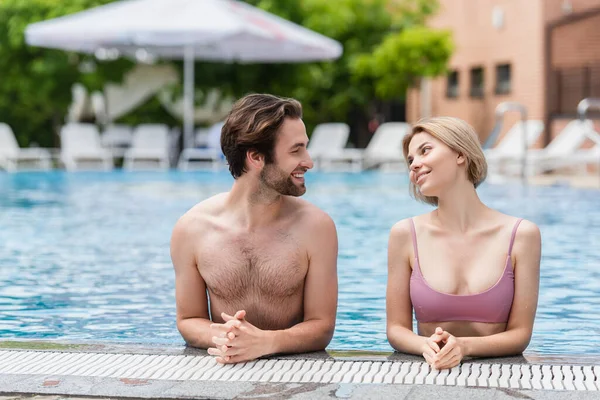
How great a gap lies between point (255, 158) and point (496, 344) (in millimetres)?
1013

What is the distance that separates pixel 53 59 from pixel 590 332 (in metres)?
18.5

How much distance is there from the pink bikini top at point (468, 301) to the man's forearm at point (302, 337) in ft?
1.15

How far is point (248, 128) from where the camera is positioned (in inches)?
139

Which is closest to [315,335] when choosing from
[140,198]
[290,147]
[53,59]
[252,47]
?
[290,147]

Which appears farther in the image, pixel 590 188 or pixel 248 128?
pixel 590 188

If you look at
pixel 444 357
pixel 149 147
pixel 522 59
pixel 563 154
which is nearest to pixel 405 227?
pixel 444 357

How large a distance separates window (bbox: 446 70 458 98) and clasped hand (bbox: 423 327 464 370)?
25.8 m

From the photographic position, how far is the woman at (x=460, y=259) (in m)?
3.51

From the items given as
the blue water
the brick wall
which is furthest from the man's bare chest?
the brick wall

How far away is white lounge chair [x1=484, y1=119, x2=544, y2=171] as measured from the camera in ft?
58.0

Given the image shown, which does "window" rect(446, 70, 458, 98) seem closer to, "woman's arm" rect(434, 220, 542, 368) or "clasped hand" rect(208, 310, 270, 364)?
"woman's arm" rect(434, 220, 542, 368)

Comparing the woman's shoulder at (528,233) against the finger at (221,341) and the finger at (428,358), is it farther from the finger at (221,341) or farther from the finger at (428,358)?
the finger at (221,341)

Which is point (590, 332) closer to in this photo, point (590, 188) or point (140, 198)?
point (140, 198)

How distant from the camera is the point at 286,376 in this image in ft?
10.5
